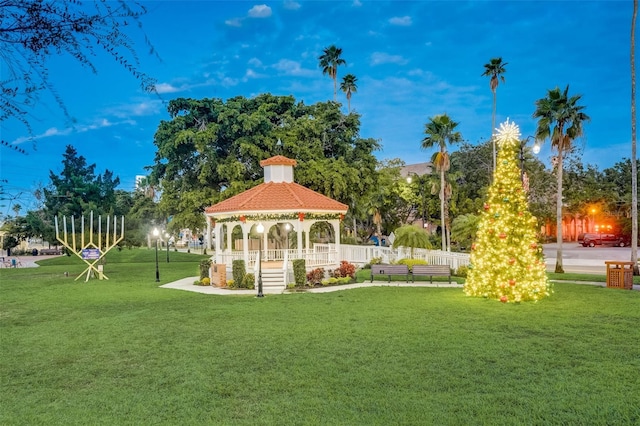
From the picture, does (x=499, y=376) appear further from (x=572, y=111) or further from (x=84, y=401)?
(x=572, y=111)

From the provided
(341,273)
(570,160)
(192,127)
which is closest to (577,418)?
(341,273)

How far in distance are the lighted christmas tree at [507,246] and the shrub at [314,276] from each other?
22.4 ft

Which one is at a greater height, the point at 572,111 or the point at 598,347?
the point at 572,111

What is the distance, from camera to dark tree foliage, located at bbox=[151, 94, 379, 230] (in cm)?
3016

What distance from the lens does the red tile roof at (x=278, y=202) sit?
21.2 meters

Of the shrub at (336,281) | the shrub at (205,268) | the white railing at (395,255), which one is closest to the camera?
the shrub at (336,281)

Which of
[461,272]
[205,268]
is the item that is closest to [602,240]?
[461,272]

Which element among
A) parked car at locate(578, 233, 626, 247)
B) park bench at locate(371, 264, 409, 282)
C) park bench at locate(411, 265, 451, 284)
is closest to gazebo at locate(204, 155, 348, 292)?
park bench at locate(371, 264, 409, 282)

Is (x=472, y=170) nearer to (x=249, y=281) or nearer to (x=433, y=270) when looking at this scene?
(x=433, y=270)

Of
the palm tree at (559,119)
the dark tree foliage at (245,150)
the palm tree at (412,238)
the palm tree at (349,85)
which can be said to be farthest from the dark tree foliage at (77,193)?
A: the palm tree at (559,119)

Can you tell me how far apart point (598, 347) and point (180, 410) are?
8.02 metres

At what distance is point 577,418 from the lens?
19.9ft

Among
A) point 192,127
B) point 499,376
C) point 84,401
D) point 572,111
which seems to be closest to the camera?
point 84,401

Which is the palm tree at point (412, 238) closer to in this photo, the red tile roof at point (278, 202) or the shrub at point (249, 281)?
the red tile roof at point (278, 202)
